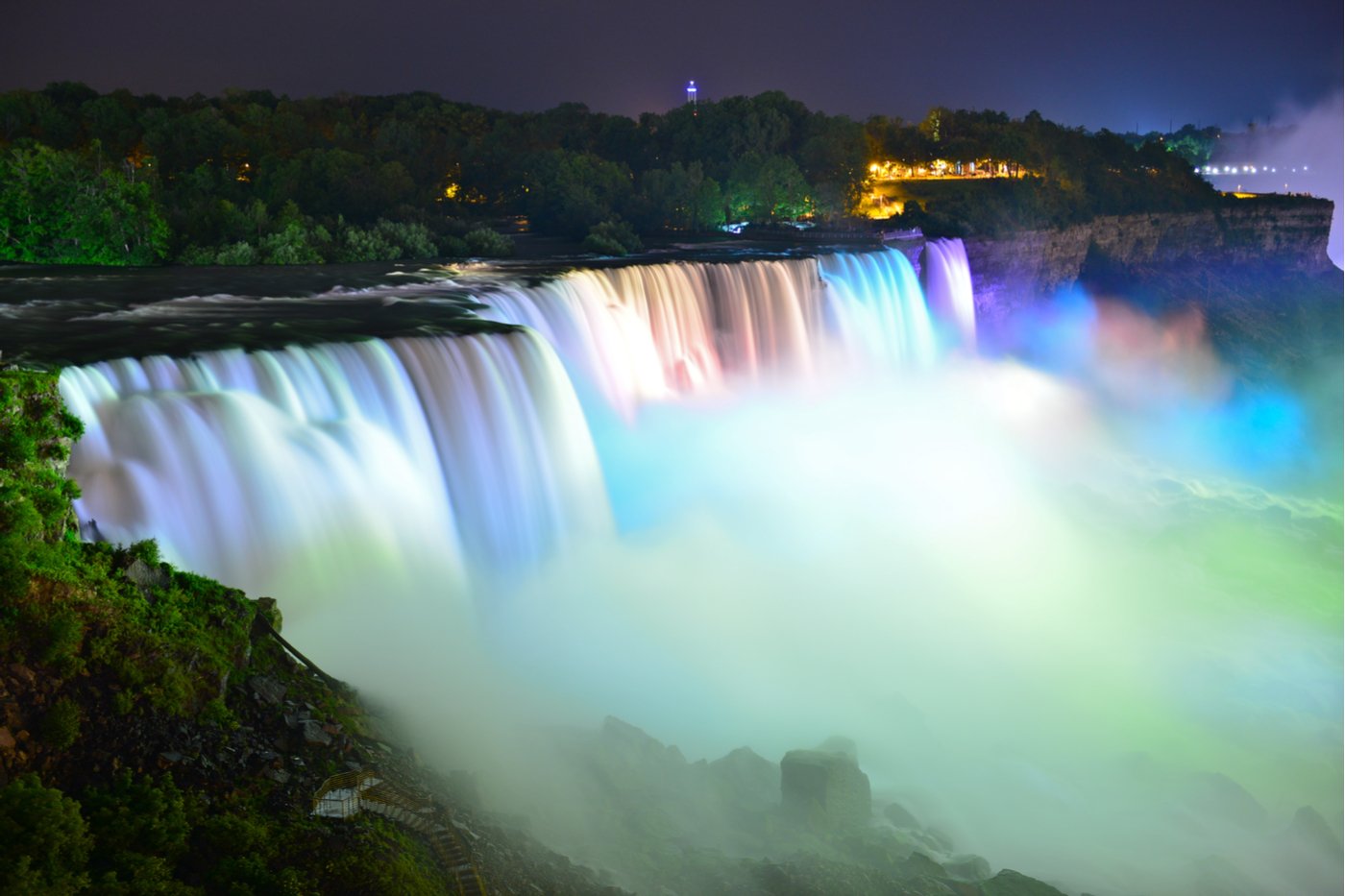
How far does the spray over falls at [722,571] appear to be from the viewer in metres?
12.4

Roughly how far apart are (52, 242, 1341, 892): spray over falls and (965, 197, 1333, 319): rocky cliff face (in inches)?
921

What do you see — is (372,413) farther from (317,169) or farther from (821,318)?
(317,169)

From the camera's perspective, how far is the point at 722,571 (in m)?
18.0

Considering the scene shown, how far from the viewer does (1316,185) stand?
118375 mm

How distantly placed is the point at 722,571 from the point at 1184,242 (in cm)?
4776

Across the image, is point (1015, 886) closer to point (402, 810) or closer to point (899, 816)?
point (899, 816)

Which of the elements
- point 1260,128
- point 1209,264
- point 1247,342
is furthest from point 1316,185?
point 1247,342

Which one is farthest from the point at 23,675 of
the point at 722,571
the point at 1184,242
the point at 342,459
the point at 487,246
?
the point at 1184,242

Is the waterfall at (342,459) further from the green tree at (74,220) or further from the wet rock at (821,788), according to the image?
the green tree at (74,220)

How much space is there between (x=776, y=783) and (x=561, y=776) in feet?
7.62

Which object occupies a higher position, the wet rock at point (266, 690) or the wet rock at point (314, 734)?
the wet rock at point (266, 690)

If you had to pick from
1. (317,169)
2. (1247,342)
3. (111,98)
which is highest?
(111,98)

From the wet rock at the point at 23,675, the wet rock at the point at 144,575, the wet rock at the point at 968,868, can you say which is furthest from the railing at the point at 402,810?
the wet rock at the point at 968,868

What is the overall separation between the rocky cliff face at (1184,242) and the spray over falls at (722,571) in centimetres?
2339
